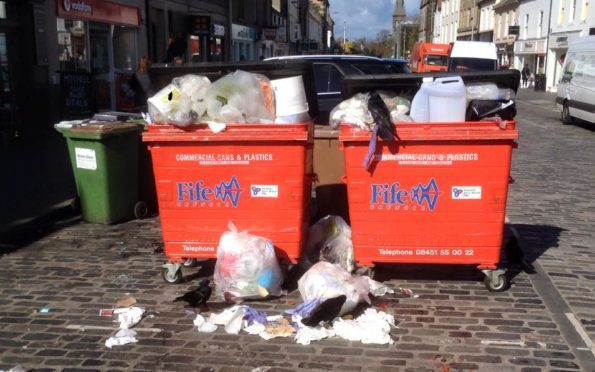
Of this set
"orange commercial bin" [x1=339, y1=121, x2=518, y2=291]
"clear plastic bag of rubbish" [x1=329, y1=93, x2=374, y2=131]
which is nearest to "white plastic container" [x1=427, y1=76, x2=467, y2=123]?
"orange commercial bin" [x1=339, y1=121, x2=518, y2=291]

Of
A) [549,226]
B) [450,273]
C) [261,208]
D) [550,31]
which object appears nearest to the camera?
[261,208]

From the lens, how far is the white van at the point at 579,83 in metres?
16.8

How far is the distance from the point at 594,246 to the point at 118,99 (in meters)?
13.1

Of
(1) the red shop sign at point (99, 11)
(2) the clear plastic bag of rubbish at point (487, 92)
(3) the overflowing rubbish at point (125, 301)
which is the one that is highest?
(1) the red shop sign at point (99, 11)

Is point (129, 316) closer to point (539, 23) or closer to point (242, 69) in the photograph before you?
point (242, 69)

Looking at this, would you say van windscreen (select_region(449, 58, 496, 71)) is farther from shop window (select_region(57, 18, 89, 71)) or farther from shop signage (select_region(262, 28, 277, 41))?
shop window (select_region(57, 18, 89, 71))

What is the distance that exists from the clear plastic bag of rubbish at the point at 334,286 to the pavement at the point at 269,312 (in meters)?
0.19

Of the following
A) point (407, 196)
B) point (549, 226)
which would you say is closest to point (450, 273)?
point (407, 196)

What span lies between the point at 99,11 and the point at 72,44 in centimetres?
158

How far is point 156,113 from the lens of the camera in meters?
4.92

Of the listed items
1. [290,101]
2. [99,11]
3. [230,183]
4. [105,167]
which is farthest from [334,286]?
[99,11]

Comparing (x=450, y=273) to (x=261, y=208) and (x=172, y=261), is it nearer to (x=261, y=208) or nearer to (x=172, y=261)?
(x=261, y=208)

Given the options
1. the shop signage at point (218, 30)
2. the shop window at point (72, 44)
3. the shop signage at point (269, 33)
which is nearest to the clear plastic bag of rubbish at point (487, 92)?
the shop window at point (72, 44)

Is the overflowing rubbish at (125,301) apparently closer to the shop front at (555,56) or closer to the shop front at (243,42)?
the shop front at (243,42)
